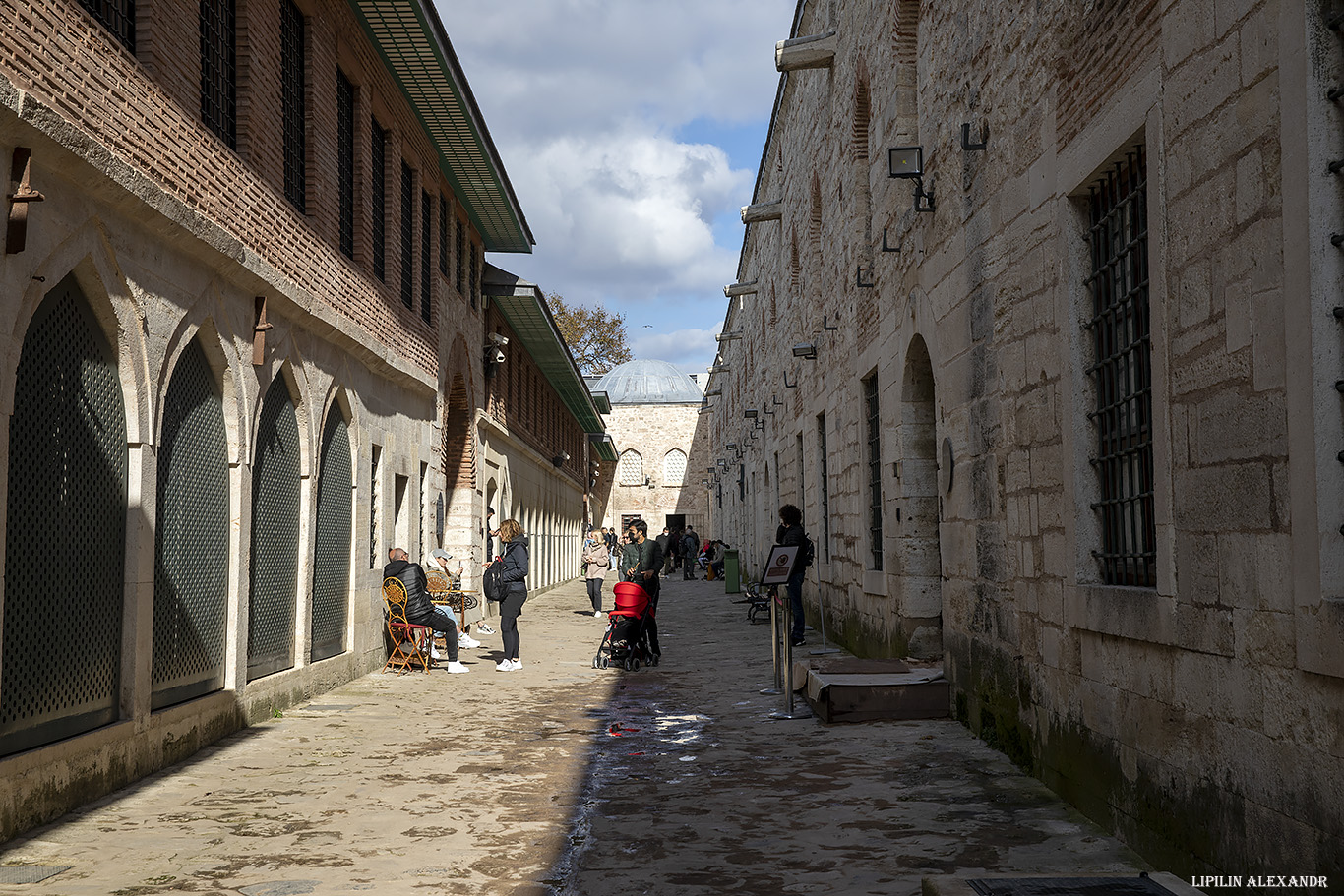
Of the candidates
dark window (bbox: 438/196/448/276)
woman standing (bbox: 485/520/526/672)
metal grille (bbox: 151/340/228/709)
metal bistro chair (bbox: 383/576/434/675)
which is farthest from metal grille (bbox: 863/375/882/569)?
dark window (bbox: 438/196/448/276)

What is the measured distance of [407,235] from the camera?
566 inches

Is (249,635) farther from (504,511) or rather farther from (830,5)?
(504,511)

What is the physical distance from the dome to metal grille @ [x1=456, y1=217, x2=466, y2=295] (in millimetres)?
43674

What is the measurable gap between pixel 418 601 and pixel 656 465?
48.8 metres

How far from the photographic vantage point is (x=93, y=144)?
588 cm

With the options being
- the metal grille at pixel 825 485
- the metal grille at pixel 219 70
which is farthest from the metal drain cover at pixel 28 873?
the metal grille at pixel 825 485

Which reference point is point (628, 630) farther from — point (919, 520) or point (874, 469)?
point (919, 520)

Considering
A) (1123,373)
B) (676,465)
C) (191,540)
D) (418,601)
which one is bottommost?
(418,601)

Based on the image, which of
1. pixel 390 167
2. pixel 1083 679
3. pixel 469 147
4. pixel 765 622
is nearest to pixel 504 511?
pixel 765 622

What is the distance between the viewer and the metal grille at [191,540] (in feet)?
24.0

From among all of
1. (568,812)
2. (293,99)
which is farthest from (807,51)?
(568,812)

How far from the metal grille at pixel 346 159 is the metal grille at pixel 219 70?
2642mm

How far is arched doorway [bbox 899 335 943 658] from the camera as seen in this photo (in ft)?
33.2

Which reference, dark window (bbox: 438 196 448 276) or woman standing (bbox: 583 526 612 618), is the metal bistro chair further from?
woman standing (bbox: 583 526 612 618)
